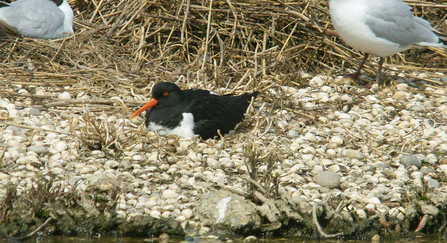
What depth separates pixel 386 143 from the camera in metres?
4.54

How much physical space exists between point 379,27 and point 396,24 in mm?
277

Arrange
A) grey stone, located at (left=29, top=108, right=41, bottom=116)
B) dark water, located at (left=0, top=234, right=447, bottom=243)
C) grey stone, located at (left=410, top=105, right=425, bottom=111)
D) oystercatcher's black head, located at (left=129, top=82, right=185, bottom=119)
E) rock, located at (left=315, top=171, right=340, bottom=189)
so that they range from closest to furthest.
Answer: dark water, located at (left=0, top=234, right=447, bottom=243), rock, located at (left=315, top=171, right=340, bottom=189), oystercatcher's black head, located at (left=129, top=82, right=185, bottom=119), grey stone, located at (left=29, top=108, right=41, bottom=116), grey stone, located at (left=410, top=105, right=425, bottom=111)

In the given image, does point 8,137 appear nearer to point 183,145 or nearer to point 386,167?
point 183,145

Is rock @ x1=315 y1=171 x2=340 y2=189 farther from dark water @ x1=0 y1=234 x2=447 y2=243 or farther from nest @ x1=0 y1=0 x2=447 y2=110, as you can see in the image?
nest @ x1=0 y1=0 x2=447 y2=110

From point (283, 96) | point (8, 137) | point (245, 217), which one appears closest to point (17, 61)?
point (8, 137)

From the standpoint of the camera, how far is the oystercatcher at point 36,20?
615 cm

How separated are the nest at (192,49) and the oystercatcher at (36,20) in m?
0.13

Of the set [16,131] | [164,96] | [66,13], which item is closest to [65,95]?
[16,131]

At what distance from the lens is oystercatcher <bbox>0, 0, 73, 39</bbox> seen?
20.2ft

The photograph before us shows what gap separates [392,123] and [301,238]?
2.28 metres

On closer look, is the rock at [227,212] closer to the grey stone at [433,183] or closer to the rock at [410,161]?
the grey stone at [433,183]

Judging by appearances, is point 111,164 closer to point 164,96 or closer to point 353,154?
point 164,96

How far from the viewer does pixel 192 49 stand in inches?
251

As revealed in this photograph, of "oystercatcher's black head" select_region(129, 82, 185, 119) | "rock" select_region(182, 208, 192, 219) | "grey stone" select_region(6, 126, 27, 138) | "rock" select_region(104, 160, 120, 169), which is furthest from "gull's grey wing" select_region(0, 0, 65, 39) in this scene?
"rock" select_region(182, 208, 192, 219)
